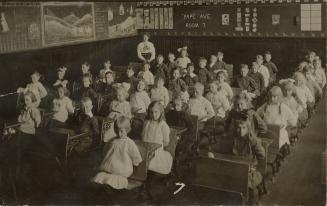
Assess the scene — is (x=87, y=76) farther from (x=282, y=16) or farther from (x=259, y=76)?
(x=282, y=16)

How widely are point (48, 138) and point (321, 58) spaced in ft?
18.3

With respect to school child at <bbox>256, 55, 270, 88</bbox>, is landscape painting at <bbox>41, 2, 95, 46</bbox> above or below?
Answer: above

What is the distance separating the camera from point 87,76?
23.1 ft

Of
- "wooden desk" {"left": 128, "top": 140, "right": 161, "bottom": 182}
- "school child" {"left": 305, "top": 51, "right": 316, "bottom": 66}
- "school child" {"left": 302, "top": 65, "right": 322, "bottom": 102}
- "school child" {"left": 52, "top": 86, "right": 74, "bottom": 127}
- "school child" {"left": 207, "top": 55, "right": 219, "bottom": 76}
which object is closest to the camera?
"wooden desk" {"left": 128, "top": 140, "right": 161, "bottom": 182}

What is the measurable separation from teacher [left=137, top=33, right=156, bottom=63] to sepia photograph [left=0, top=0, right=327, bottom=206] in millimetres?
31

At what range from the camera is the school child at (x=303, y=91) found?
6.37 meters

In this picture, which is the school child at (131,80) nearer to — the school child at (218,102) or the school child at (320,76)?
the school child at (218,102)

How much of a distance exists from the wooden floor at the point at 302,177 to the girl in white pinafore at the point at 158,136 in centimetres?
114

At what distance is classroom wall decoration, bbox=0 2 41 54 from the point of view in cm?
638

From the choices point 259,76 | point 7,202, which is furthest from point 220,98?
point 7,202

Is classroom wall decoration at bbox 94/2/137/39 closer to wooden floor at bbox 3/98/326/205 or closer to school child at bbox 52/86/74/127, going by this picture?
school child at bbox 52/86/74/127

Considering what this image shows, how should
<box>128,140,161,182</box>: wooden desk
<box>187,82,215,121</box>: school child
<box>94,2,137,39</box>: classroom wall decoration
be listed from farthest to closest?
1. <box>94,2,137,39</box>: classroom wall decoration
2. <box>187,82,215,121</box>: school child
3. <box>128,140,161,182</box>: wooden desk

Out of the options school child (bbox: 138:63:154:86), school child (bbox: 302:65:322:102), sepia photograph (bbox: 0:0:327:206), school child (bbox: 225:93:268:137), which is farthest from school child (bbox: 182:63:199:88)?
school child (bbox: 225:93:268:137)

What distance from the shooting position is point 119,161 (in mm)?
4383
